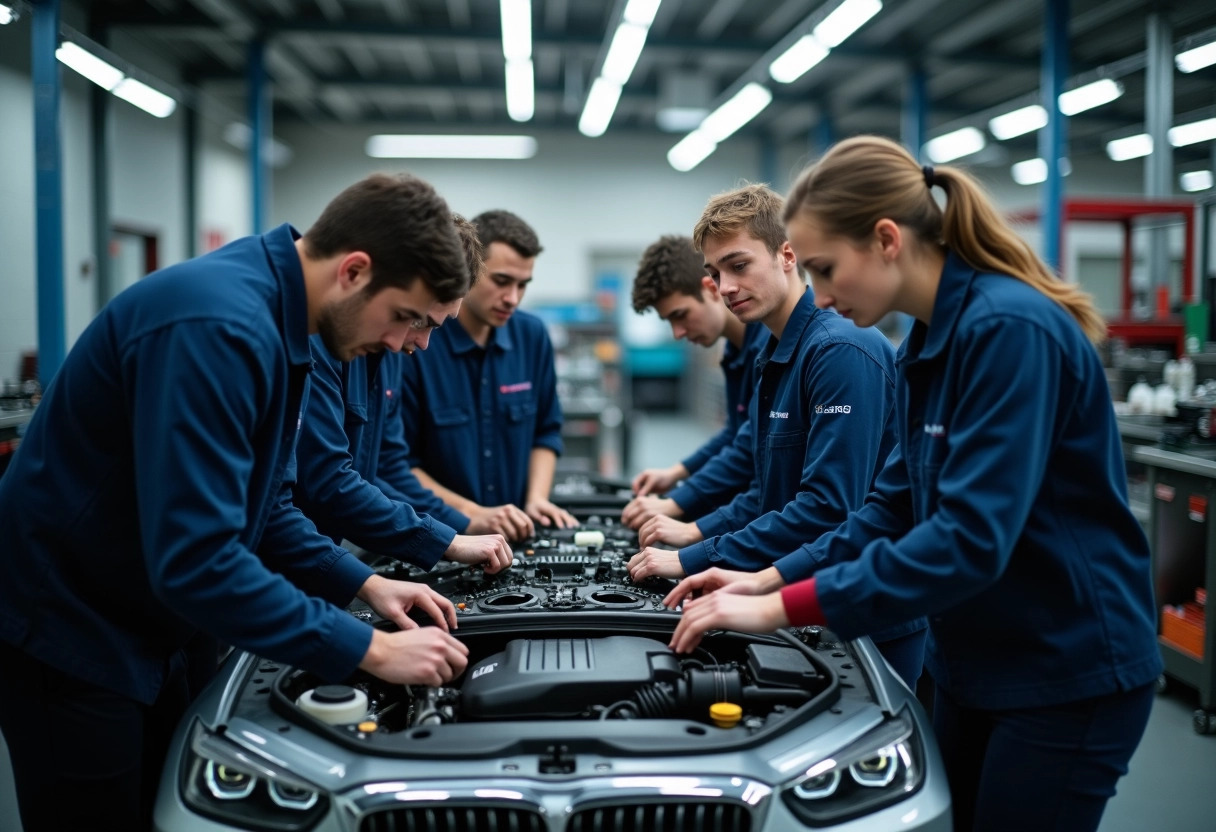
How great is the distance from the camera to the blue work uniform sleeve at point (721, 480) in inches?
92.6

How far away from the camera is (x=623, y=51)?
20.7 feet

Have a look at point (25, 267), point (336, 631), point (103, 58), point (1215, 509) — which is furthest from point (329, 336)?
point (103, 58)

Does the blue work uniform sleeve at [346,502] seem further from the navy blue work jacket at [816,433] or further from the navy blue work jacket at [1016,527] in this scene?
the navy blue work jacket at [1016,527]

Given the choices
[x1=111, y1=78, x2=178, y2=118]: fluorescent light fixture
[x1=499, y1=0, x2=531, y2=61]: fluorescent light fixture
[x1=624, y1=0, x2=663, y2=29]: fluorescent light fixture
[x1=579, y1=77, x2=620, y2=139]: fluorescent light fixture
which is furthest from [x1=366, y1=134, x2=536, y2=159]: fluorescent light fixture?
[x1=624, y1=0, x2=663, y2=29]: fluorescent light fixture

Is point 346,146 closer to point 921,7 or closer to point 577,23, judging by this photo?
point 577,23

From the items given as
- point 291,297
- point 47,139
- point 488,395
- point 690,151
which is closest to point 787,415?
point 291,297

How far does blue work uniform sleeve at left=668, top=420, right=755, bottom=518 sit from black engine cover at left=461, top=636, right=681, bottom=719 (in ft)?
3.23

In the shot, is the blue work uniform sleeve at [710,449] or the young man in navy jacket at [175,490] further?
the blue work uniform sleeve at [710,449]

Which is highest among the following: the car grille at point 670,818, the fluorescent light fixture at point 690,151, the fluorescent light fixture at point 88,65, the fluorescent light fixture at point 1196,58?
the fluorescent light fixture at point 690,151

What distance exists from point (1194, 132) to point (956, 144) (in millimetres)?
2351

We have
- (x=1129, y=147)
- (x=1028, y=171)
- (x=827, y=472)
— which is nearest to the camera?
(x=827, y=472)

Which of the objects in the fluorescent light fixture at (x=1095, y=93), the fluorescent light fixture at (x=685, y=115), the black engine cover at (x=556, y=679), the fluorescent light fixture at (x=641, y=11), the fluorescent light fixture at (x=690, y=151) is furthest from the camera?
the fluorescent light fixture at (x=690, y=151)

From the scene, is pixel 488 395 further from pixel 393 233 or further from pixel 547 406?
pixel 393 233

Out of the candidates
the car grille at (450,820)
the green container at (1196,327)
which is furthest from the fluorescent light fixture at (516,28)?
the car grille at (450,820)
